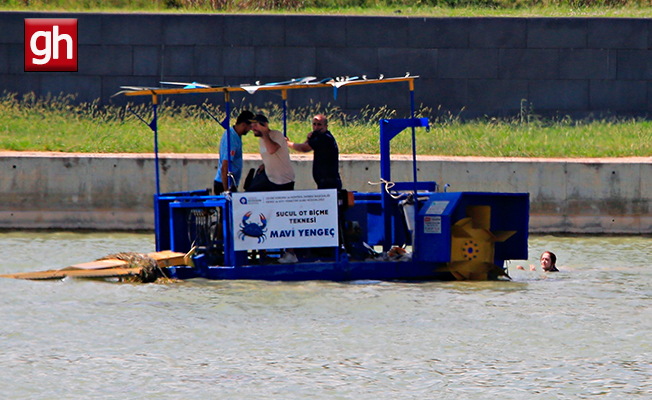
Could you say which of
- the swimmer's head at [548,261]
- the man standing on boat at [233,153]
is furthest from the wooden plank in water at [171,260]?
the swimmer's head at [548,261]

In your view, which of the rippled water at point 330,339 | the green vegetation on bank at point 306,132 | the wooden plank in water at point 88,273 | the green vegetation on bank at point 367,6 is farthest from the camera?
the green vegetation on bank at point 367,6

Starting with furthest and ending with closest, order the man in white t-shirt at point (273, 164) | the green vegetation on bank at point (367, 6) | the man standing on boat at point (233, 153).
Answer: the green vegetation on bank at point (367, 6) < the man standing on boat at point (233, 153) < the man in white t-shirt at point (273, 164)

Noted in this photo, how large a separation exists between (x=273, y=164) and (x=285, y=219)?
75cm

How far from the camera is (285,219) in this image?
1266 centimetres

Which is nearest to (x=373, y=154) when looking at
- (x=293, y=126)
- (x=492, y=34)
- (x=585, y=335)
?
(x=293, y=126)

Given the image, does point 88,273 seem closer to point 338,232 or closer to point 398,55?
point 338,232

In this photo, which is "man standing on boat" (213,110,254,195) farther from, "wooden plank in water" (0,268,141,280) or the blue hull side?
"wooden plank in water" (0,268,141,280)

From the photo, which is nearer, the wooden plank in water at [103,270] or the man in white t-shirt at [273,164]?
the wooden plank in water at [103,270]

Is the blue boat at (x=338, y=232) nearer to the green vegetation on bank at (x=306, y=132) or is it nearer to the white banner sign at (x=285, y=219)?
the white banner sign at (x=285, y=219)

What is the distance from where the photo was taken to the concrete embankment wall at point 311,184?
18719mm

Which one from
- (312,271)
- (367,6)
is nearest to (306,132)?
(367,6)

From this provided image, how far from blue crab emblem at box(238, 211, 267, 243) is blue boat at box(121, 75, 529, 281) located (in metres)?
0.01

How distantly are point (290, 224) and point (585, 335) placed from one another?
4008mm

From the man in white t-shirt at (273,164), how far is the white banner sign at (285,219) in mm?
330
